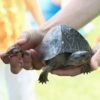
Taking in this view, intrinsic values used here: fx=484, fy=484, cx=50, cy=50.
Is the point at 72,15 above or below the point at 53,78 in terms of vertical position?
below

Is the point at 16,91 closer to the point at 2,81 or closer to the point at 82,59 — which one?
the point at 2,81

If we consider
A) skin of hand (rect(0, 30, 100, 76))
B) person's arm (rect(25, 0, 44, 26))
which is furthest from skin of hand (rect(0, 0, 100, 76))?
person's arm (rect(25, 0, 44, 26))

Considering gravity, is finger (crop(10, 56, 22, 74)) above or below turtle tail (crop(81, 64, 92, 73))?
below

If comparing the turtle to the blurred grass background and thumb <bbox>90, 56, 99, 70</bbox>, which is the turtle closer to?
thumb <bbox>90, 56, 99, 70</bbox>

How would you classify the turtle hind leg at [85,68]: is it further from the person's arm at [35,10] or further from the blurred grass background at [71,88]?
the blurred grass background at [71,88]

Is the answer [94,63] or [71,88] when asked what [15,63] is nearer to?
[94,63]

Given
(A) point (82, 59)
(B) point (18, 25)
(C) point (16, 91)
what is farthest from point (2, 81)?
(A) point (82, 59)

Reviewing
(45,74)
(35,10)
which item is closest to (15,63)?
(45,74)
